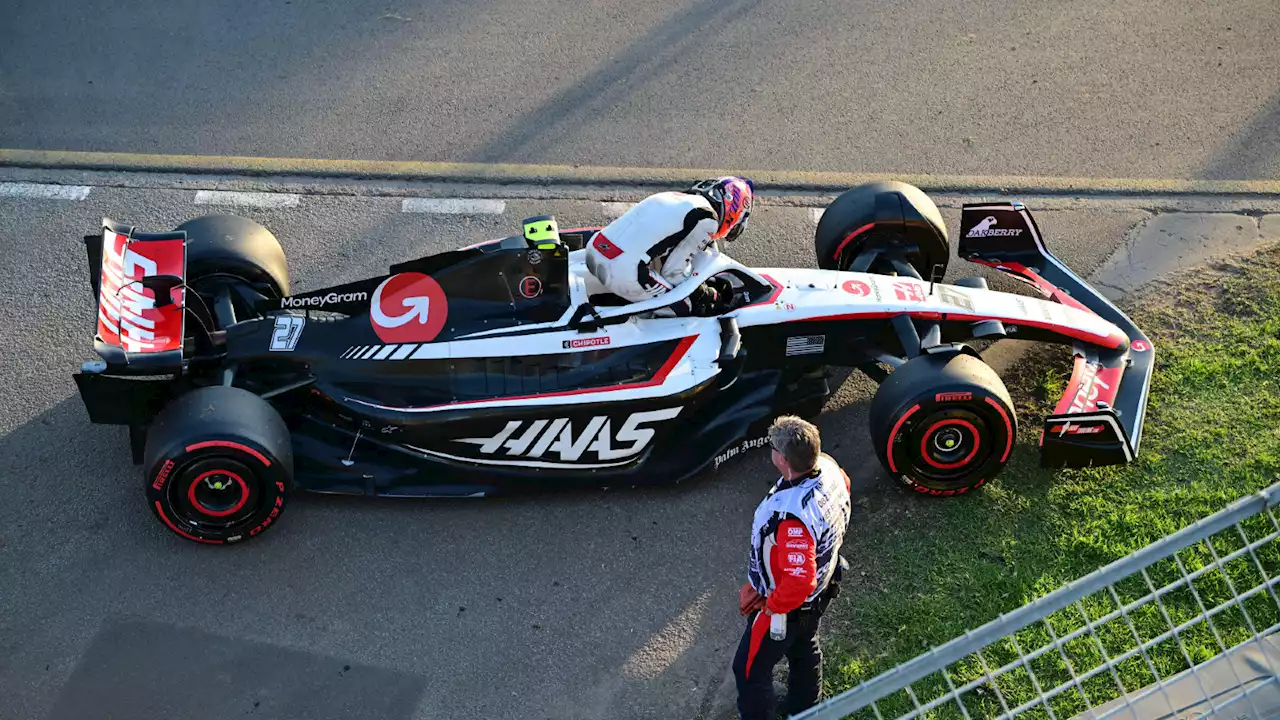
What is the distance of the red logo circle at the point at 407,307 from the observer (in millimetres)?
6492

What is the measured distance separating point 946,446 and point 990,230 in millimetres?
1986

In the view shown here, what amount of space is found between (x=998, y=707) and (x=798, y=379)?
2070mm

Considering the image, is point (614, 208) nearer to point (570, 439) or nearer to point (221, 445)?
point (570, 439)

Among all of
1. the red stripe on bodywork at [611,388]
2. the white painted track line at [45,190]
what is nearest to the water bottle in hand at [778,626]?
the red stripe on bodywork at [611,388]

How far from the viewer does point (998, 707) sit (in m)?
5.46

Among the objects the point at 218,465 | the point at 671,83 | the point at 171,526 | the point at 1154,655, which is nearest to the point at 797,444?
the point at 1154,655

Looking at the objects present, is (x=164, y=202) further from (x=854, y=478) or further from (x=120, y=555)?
(x=854, y=478)

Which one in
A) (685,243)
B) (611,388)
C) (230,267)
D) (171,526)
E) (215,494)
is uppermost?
(685,243)

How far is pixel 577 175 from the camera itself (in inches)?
354

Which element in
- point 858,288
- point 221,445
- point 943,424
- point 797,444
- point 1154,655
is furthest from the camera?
point 858,288

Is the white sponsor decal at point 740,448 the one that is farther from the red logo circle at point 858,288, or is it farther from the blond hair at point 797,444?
the blond hair at point 797,444

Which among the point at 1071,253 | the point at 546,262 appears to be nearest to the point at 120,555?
the point at 546,262

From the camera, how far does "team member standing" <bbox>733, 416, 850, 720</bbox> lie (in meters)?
4.64

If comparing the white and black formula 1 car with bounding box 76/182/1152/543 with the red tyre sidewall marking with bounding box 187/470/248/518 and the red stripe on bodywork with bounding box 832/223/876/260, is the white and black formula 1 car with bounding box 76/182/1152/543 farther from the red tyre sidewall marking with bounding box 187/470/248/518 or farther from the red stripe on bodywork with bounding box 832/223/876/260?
the red stripe on bodywork with bounding box 832/223/876/260
